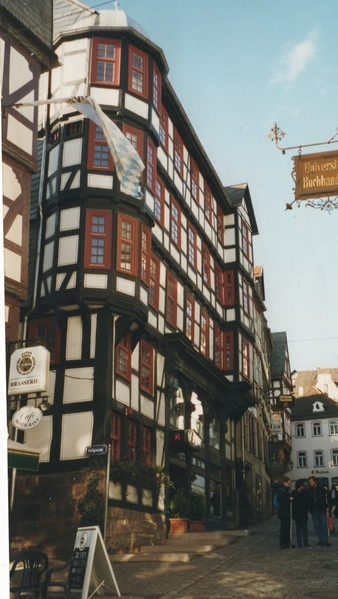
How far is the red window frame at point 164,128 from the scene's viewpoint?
26047 millimetres

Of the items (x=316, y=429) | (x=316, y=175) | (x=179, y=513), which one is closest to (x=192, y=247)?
(x=179, y=513)

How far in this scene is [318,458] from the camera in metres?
68.9

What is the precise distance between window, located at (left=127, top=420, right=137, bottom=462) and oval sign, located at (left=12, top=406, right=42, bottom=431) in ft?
16.1

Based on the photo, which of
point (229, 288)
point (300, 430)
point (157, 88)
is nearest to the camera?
point (157, 88)

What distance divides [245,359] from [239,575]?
68.2 feet

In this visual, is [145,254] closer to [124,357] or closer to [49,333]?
[124,357]

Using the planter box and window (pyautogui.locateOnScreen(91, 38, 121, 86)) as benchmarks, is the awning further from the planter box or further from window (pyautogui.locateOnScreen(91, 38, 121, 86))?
window (pyautogui.locateOnScreen(91, 38, 121, 86))

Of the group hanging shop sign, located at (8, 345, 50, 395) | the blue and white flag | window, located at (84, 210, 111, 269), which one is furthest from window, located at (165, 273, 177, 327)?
the blue and white flag

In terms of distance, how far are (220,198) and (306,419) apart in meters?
41.7

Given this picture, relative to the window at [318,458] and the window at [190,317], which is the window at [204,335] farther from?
the window at [318,458]

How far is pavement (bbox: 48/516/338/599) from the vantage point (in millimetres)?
11641

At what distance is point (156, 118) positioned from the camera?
79.2ft

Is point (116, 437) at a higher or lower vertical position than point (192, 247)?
lower

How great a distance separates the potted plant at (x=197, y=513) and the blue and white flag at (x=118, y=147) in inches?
569
